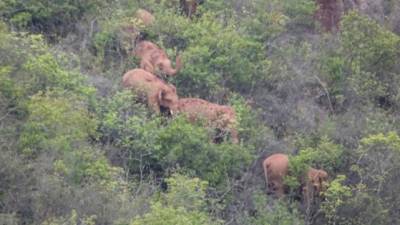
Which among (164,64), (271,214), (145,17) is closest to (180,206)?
(271,214)

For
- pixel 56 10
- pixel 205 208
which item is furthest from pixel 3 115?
pixel 56 10

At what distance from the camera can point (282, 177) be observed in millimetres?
18938

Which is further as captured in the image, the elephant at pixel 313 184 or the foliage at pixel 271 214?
the elephant at pixel 313 184

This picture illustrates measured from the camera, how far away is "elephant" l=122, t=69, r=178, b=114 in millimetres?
19125

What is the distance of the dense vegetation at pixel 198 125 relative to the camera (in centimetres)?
1612

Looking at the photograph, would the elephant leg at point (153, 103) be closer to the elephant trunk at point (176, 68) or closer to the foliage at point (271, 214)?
the elephant trunk at point (176, 68)

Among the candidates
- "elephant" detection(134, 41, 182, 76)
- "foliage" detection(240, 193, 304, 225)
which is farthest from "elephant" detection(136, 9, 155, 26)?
"foliage" detection(240, 193, 304, 225)

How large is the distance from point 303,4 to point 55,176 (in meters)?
9.94

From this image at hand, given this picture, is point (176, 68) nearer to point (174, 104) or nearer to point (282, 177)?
point (174, 104)

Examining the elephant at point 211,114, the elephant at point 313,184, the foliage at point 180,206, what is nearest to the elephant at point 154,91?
A: the elephant at point 211,114

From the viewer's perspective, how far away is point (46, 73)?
1816 centimetres

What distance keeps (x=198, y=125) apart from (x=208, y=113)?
0.30 m

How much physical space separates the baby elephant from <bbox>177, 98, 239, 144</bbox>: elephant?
71 cm

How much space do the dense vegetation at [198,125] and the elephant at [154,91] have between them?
0.81ft
